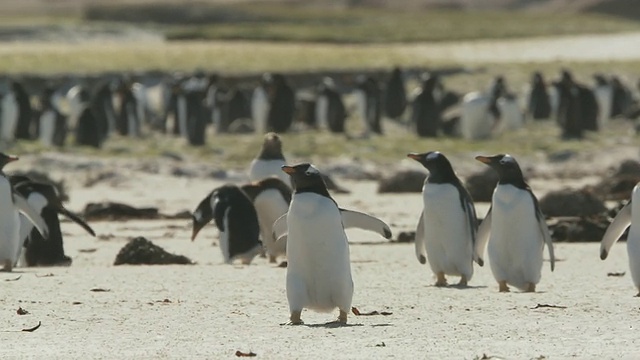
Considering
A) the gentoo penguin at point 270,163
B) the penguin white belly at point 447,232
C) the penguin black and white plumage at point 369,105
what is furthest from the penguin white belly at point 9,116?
the penguin white belly at point 447,232

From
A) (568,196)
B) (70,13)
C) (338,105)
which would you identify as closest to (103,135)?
(338,105)

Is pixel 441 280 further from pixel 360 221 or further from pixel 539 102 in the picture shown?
pixel 539 102

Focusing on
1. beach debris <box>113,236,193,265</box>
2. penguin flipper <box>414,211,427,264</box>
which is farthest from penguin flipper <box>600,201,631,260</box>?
beach debris <box>113,236,193,265</box>

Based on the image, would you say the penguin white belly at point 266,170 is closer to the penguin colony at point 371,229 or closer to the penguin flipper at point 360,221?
the penguin colony at point 371,229

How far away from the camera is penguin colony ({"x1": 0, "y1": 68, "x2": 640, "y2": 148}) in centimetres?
2950

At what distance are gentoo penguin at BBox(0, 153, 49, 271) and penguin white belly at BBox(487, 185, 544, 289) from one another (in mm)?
3478

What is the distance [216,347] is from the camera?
25.1ft

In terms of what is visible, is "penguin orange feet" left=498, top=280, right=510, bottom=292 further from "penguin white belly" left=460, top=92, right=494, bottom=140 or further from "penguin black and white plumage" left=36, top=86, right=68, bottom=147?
"penguin white belly" left=460, top=92, right=494, bottom=140

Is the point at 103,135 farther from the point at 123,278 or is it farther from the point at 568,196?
the point at 123,278

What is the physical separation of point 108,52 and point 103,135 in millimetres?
21617

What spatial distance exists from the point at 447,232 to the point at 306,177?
2.51 metres

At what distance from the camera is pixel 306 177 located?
8758 millimetres

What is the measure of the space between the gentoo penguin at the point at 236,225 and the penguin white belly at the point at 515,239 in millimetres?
2346

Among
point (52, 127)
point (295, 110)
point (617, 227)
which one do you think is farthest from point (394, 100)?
point (617, 227)
